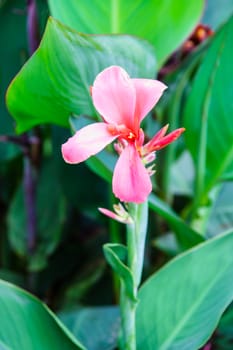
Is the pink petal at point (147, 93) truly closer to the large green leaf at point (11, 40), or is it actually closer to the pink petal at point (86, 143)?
the pink petal at point (86, 143)

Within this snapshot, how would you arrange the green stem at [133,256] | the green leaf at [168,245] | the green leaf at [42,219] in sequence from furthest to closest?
the green leaf at [42,219] < the green leaf at [168,245] < the green stem at [133,256]

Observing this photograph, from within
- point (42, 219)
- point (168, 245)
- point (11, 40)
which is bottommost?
point (42, 219)

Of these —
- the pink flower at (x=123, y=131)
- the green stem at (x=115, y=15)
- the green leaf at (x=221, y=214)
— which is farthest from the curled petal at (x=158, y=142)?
the green leaf at (x=221, y=214)

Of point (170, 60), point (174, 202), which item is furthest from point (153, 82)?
point (174, 202)

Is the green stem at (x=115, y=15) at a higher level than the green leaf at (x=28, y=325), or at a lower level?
higher

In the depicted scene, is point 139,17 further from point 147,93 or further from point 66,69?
point 147,93

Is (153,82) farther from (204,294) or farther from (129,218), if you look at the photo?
(204,294)

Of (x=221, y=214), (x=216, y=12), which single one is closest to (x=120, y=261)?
(x=221, y=214)
